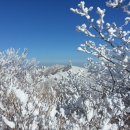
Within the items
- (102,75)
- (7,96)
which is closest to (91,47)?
(7,96)

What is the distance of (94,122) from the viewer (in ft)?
16.6

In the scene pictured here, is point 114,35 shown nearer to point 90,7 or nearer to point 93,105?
point 90,7

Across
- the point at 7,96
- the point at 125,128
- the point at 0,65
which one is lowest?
the point at 125,128

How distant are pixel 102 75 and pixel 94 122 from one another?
4265mm

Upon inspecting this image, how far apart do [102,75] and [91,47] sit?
98.9 inches

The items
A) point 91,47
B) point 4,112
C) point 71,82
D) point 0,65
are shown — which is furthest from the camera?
point 0,65

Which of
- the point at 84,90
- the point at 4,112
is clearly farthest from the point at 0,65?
the point at 4,112

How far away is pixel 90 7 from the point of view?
6.18 metres

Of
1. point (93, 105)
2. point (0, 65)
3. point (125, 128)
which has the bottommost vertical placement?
point (125, 128)

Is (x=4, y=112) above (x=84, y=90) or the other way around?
the other way around

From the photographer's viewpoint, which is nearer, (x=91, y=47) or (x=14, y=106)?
(x=14, y=106)

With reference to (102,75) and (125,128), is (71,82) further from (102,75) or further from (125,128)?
(125,128)

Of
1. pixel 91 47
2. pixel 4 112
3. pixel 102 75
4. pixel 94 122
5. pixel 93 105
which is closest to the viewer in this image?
pixel 94 122

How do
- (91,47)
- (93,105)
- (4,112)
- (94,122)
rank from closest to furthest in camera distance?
(94,122), (4,112), (93,105), (91,47)
